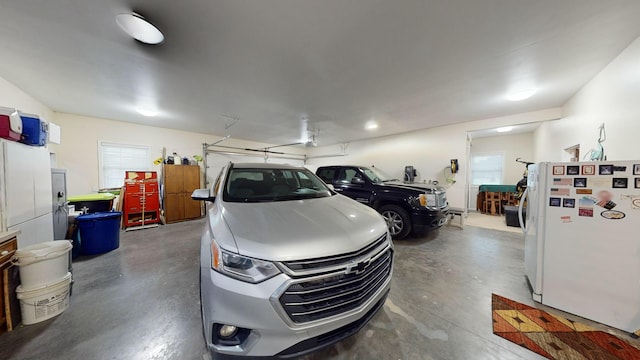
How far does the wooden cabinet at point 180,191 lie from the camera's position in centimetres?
554

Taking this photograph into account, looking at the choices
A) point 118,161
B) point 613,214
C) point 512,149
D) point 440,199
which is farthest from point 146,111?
point 512,149

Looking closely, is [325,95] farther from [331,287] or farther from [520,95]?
[520,95]

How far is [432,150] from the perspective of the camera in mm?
6234

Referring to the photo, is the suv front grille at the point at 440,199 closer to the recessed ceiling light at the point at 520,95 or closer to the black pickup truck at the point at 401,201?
the black pickup truck at the point at 401,201

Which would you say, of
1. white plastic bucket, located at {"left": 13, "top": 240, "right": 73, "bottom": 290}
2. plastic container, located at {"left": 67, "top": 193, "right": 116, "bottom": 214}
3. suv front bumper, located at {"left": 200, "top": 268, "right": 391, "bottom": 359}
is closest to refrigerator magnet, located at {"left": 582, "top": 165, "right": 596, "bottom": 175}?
suv front bumper, located at {"left": 200, "top": 268, "right": 391, "bottom": 359}

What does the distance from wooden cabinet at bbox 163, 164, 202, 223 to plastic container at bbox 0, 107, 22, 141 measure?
3.68 meters

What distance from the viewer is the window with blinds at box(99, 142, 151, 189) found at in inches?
205

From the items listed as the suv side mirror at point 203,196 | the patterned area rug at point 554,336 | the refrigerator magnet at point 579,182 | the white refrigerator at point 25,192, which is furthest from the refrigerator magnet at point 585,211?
the white refrigerator at point 25,192

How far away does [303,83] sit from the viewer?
313 centimetres

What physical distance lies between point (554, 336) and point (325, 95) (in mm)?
3988

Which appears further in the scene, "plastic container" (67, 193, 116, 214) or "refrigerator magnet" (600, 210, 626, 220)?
"plastic container" (67, 193, 116, 214)

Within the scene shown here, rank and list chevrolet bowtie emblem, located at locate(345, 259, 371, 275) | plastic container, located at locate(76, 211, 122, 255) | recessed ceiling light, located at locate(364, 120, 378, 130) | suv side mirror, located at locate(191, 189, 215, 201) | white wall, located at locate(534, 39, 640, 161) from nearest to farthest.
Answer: chevrolet bowtie emblem, located at locate(345, 259, 371, 275)
suv side mirror, located at locate(191, 189, 215, 201)
white wall, located at locate(534, 39, 640, 161)
plastic container, located at locate(76, 211, 122, 255)
recessed ceiling light, located at locate(364, 120, 378, 130)

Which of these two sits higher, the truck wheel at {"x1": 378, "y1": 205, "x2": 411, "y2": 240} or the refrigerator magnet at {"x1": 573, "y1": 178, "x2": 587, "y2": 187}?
the refrigerator magnet at {"x1": 573, "y1": 178, "x2": 587, "y2": 187}

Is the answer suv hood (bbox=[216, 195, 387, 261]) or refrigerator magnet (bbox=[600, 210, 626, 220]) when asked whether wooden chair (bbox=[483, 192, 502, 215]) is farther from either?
suv hood (bbox=[216, 195, 387, 261])
